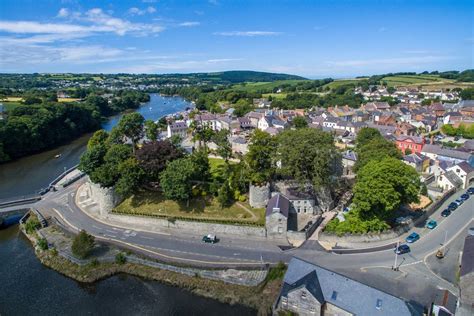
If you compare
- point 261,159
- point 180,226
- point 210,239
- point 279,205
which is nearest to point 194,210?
point 180,226

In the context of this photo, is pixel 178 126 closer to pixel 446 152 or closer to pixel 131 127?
pixel 131 127

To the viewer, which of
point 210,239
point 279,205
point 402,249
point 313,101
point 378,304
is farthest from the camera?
point 313,101

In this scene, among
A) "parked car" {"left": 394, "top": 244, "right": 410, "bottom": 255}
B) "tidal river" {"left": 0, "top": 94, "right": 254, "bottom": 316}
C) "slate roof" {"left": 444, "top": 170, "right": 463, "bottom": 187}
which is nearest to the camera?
"tidal river" {"left": 0, "top": 94, "right": 254, "bottom": 316}

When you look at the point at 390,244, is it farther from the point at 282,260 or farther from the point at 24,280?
the point at 24,280

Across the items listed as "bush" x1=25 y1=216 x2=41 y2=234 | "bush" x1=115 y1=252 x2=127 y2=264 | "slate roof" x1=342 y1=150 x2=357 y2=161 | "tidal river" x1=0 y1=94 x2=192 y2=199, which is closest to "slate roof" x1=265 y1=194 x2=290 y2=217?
"bush" x1=115 y1=252 x2=127 y2=264

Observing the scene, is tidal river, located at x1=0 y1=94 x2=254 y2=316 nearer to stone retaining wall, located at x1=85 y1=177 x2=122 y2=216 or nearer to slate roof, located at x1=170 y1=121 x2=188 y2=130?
stone retaining wall, located at x1=85 y1=177 x2=122 y2=216
